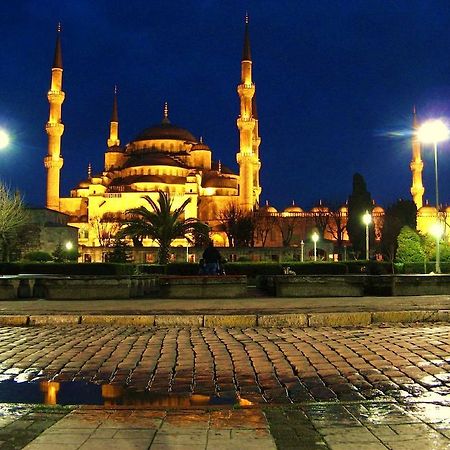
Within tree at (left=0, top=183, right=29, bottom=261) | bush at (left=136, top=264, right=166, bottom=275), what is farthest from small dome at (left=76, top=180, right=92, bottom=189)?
bush at (left=136, top=264, right=166, bottom=275)

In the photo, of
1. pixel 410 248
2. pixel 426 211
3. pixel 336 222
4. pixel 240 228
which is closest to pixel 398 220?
pixel 240 228

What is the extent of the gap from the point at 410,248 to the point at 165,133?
186 feet

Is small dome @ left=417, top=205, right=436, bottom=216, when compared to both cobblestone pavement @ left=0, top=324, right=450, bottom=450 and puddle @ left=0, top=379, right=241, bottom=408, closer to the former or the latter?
cobblestone pavement @ left=0, top=324, right=450, bottom=450

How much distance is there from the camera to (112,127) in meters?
85.9

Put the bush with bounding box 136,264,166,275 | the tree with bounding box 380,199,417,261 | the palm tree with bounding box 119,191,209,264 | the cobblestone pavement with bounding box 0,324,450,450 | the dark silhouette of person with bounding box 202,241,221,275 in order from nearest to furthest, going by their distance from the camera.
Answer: the cobblestone pavement with bounding box 0,324,450,450 < the dark silhouette of person with bounding box 202,241,221,275 < the bush with bounding box 136,264,166,275 < the palm tree with bounding box 119,191,209,264 < the tree with bounding box 380,199,417,261

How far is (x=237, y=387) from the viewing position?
14.4 ft

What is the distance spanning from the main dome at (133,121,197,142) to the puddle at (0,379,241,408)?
7587cm

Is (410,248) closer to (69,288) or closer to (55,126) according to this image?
(69,288)

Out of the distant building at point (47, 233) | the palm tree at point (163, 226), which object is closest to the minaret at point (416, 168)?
the distant building at point (47, 233)

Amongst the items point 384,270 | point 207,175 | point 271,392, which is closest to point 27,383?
point 271,392

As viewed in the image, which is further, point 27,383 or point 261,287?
point 261,287

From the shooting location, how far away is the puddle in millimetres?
3988

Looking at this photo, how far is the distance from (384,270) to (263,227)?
134ft

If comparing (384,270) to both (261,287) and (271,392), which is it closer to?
(261,287)
